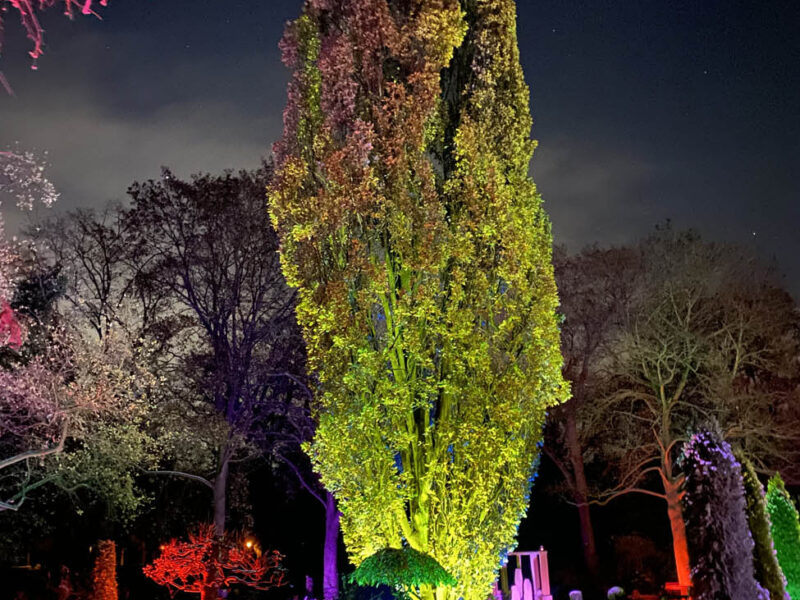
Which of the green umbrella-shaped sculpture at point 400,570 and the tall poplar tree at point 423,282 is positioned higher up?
the tall poplar tree at point 423,282

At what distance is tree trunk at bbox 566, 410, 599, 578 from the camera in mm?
21828

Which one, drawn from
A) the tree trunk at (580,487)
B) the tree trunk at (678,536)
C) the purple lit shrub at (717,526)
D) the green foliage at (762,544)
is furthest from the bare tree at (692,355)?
the purple lit shrub at (717,526)

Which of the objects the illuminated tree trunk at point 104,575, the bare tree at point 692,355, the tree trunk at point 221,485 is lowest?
the illuminated tree trunk at point 104,575

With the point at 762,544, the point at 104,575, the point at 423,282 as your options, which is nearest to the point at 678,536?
the point at 762,544

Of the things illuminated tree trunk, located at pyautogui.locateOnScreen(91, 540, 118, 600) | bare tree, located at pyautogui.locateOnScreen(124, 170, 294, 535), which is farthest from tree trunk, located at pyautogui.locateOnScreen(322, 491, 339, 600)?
illuminated tree trunk, located at pyautogui.locateOnScreen(91, 540, 118, 600)

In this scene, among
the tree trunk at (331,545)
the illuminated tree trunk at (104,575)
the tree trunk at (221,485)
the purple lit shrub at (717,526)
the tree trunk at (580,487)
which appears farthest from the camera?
the tree trunk at (580,487)

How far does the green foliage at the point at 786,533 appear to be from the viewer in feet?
43.0

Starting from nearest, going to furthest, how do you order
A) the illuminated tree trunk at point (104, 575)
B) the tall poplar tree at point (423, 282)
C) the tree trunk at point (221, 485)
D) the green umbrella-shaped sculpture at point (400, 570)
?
the green umbrella-shaped sculpture at point (400, 570) → the tall poplar tree at point (423, 282) → the illuminated tree trunk at point (104, 575) → the tree trunk at point (221, 485)

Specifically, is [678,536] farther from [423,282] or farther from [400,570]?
[423,282]

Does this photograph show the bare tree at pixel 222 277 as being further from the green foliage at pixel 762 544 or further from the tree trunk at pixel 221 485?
the green foliage at pixel 762 544

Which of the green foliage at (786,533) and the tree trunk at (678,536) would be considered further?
the tree trunk at (678,536)

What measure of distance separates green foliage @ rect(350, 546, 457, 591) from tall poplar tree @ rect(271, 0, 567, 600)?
21.4 inches

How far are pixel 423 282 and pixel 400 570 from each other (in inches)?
141

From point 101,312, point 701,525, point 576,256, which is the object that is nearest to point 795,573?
point 701,525
